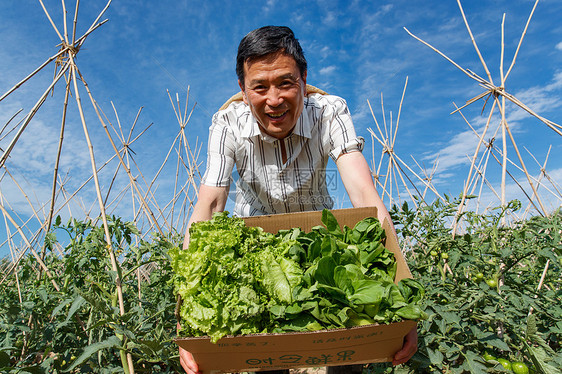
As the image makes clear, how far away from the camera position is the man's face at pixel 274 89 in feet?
5.68

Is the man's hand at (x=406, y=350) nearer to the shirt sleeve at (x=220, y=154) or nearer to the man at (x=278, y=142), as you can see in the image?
the man at (x=278, y=142)

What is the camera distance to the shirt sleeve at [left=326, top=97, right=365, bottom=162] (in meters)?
A: 1.93

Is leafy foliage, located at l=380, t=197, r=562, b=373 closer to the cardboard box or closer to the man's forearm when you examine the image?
the cardboard box

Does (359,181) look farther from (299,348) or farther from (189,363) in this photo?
(189,363)

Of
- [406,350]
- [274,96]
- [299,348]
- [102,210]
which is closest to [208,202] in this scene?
[102,210]

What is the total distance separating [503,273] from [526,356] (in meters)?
0.42

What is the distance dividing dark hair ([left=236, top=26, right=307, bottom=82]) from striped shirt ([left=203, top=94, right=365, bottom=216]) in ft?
1.05

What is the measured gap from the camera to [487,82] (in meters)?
2.54

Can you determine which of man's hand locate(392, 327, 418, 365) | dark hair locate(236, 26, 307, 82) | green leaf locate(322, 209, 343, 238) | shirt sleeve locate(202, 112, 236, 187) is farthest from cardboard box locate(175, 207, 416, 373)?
dark hair locate(236, 26, 307, 82)

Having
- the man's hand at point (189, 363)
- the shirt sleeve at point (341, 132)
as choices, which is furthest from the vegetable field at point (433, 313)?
the shirt sleeve at point (341, 132)

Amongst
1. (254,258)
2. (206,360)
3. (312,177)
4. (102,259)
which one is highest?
(312,177)

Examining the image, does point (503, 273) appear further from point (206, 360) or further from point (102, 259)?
point (102, 259)

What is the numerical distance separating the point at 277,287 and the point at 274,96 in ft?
3.34

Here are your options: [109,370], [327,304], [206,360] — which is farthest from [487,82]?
[109,370]
